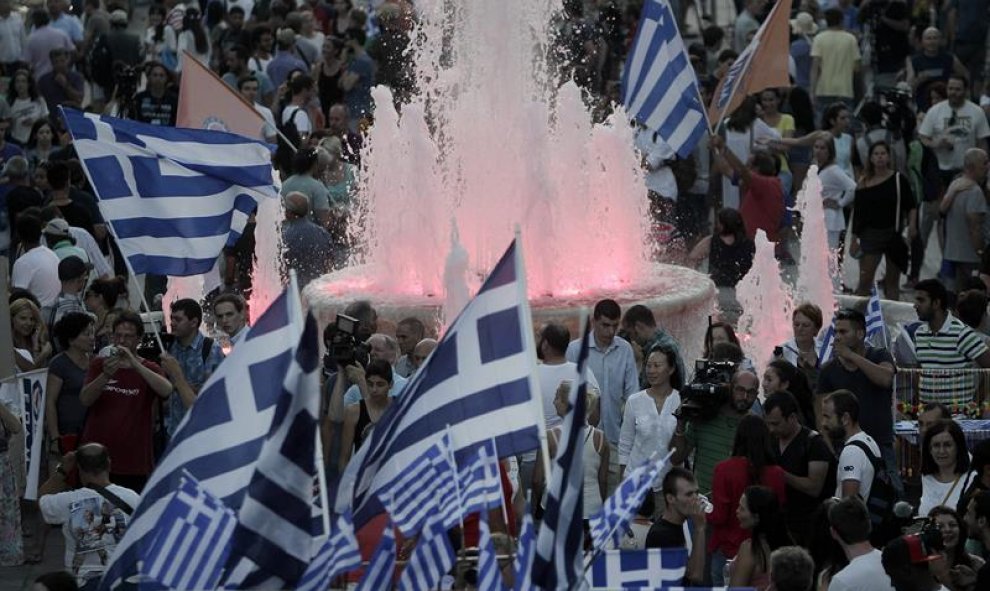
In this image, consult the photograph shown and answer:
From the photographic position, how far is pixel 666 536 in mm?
10383

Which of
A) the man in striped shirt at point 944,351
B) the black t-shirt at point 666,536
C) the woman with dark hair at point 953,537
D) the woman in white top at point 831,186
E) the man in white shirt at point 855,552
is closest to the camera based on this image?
the man in white shirt at point 855,552

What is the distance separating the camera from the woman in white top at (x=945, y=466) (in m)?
11.3

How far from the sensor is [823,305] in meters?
17.6

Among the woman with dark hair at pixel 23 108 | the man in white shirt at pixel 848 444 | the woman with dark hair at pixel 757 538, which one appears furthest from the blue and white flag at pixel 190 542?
the woman with dark hair at pixel 23 108

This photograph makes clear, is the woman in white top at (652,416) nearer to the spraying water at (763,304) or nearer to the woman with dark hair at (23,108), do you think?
the spraying water at (763,304)

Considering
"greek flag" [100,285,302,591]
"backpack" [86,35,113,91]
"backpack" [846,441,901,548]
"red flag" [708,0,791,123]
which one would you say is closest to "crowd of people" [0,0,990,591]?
"backpack" [846,441,901,548]

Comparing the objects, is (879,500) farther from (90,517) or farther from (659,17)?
(659,17)

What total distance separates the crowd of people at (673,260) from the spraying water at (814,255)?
1.58ft

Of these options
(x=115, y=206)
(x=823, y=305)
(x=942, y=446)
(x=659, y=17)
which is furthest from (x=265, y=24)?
(x=942, y=446)

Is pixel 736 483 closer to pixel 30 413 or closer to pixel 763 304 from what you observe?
pixel 30 413

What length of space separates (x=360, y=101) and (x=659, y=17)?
5.82 meters

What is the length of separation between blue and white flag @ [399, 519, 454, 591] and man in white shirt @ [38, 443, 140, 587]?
228cm

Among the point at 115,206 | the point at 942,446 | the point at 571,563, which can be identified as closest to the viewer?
the point at 571,563

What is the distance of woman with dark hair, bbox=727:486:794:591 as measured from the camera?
1024 centimetres
